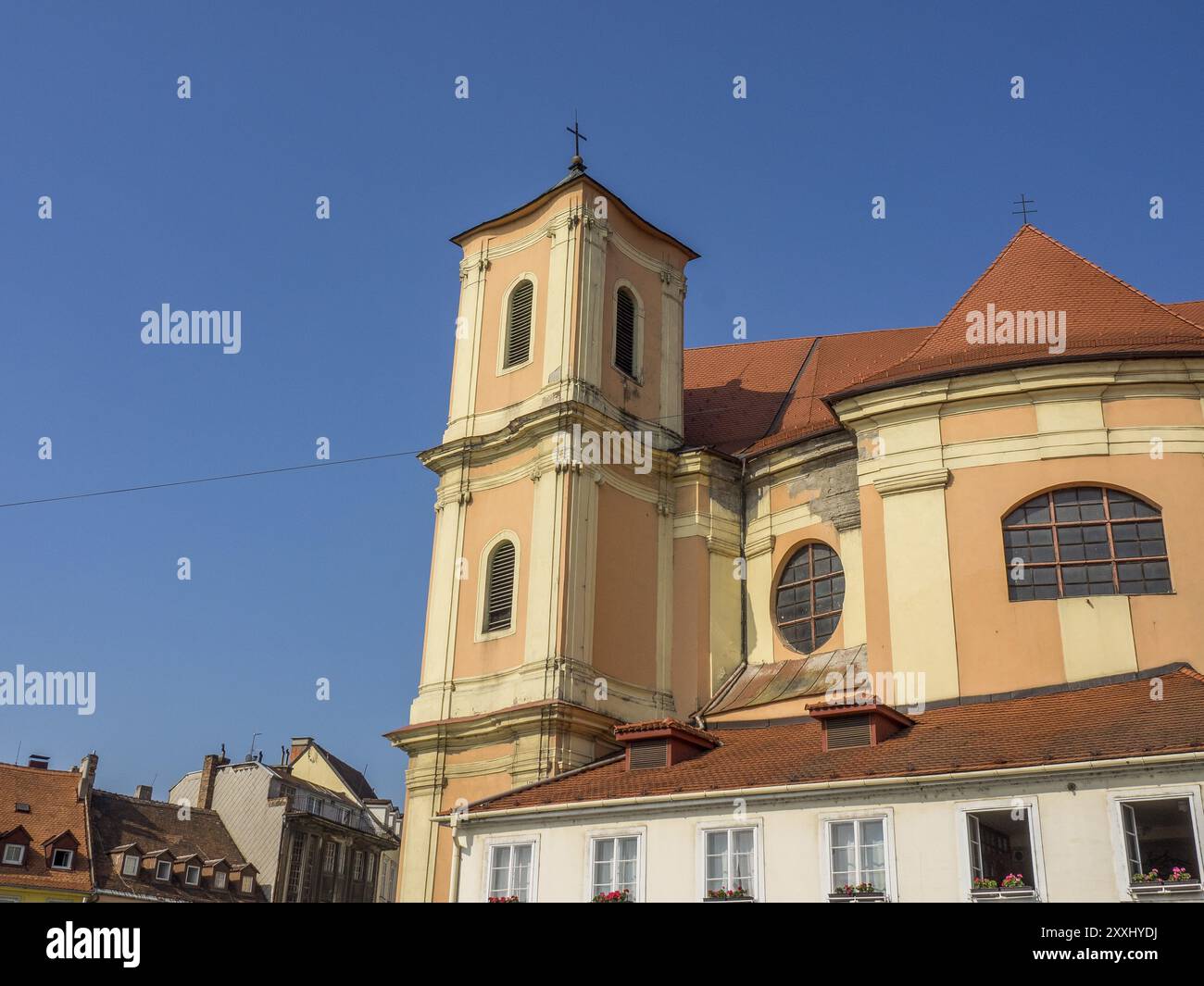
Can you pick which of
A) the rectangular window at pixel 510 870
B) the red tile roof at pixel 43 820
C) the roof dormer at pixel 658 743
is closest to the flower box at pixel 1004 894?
the roof dormer at pixel 658 743

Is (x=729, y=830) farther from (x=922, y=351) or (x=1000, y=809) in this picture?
(x=922, y=351)

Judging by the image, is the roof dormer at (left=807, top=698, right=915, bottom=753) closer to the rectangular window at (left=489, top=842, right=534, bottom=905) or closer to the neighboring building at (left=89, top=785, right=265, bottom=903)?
the rectangular window at (left=489, top=842, right=534, bottom=905)

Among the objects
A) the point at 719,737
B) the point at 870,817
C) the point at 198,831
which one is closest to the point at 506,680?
the point at 719,737

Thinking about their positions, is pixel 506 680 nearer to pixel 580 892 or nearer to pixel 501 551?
pixel 501 551

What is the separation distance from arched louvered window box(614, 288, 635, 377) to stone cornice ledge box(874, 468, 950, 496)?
7.27 metres

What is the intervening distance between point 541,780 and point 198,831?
3187 cm

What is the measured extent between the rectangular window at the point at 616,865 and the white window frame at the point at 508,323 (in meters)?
12.2

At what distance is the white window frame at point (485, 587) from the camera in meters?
24.2

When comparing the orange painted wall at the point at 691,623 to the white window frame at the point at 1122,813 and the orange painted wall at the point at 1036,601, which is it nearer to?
the orange painted wall at the point at 1036,601

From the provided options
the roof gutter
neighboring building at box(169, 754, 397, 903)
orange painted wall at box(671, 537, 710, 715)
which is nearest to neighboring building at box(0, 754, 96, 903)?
A: neighboring building at box(169, 754, 397, 903)

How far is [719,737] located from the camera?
69.1ft

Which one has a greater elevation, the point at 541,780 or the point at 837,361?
the point at 837,361

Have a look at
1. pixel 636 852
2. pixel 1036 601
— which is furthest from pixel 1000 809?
pixel 1036 601

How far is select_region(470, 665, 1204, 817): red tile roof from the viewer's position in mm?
15086
